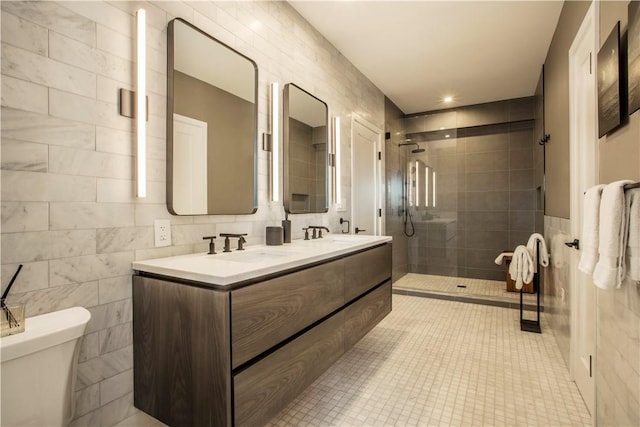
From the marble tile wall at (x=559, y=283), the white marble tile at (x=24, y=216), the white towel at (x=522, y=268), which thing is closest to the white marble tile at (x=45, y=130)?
the white marble tile at (x=24, y=216)

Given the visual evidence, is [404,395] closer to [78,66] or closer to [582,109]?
[582,109]

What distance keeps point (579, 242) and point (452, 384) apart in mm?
1140

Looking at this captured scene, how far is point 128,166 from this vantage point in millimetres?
A: 1375

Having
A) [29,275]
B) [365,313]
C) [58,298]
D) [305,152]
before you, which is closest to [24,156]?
[29,275]

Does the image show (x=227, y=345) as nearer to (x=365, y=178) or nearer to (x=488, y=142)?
(x=365, y=178)

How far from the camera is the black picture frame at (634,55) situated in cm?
104

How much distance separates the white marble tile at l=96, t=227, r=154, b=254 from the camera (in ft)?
4.19

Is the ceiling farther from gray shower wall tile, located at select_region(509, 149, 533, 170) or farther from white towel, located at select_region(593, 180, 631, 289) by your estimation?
white towel, located at select_region(593, 180, 631, 289)

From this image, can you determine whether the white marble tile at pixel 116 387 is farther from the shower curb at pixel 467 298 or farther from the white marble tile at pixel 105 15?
the shower curb at pixel 467 298

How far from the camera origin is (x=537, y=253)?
2.91 metres

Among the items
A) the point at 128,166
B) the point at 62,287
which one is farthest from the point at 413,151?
the point at 62,287

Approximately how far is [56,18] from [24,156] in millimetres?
523

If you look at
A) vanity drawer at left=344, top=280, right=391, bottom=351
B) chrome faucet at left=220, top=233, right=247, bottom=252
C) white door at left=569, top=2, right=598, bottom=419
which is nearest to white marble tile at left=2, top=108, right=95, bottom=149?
chrome faucet at left=220, top=233, right=247, bottom=252

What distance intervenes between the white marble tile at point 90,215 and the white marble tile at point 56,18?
0.64m
